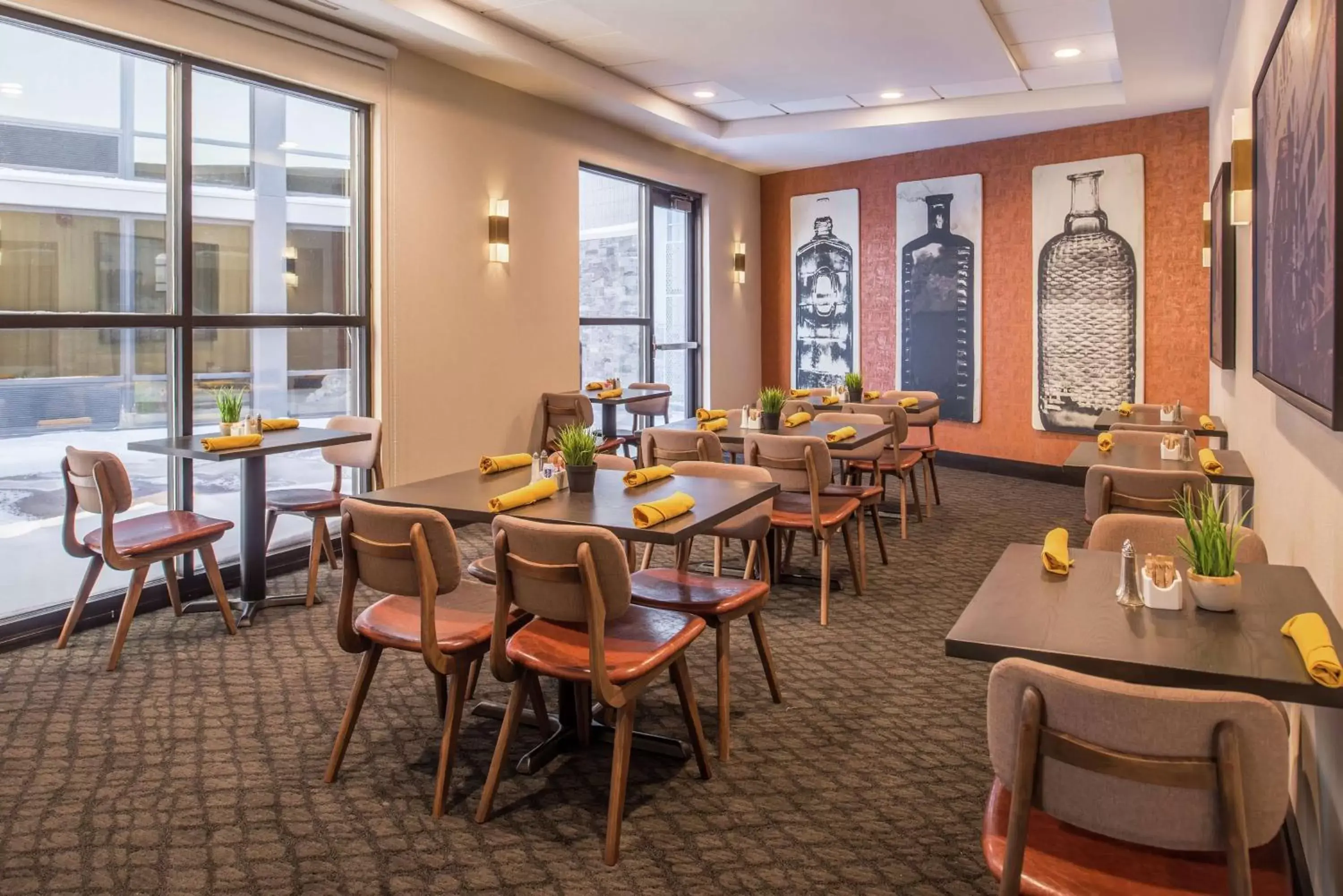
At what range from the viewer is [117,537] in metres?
4.26

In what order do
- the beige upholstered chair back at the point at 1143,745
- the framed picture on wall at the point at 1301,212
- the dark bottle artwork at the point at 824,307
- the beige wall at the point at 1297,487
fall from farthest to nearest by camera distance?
the dark bottle artwork at the point at 824,307
the beige wall at the point at 1297,487
the framed picture on wall at the point at 1301,212
the beige upholstered chair back at the point at 1143,745

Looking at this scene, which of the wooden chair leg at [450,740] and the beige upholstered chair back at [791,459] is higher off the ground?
the beige upholstered chair back at [791,459]

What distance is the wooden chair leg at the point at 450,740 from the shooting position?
2.82 m

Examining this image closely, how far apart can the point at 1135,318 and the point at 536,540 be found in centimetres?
739

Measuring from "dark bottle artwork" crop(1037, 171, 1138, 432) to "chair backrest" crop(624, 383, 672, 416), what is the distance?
11.5ft

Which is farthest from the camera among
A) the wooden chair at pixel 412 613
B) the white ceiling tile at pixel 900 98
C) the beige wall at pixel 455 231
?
the white ceiling tile at pixel 900 98

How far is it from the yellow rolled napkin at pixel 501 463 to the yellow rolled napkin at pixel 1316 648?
2.63 m

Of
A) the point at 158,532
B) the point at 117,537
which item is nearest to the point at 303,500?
the point at 158,532

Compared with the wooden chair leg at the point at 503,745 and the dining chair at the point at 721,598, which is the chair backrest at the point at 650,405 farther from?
the wooden chair leg at the point at 503,745

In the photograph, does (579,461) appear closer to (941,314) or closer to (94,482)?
(94,482)

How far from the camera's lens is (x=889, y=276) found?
10117mm

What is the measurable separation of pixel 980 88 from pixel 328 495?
5.94m

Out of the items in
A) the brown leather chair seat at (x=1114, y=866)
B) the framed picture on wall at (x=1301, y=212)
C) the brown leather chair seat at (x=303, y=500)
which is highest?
the framed picture on wall at (x=1301, y=212)

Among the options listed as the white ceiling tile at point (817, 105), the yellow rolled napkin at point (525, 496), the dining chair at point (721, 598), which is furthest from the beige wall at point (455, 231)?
the yellow rolled napkin at point (525, 496)
